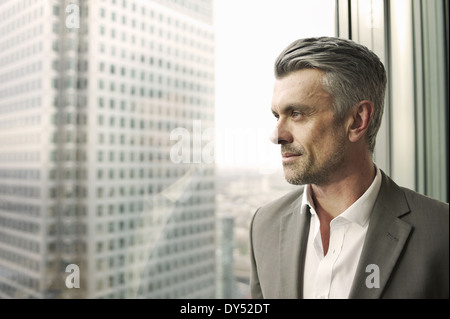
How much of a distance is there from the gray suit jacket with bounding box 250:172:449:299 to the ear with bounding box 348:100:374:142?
7.9 inches

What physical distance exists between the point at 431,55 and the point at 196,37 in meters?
0.92

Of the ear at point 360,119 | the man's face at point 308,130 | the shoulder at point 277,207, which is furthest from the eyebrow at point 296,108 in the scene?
the shoulder at point 277,207

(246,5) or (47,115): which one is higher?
(246,5)

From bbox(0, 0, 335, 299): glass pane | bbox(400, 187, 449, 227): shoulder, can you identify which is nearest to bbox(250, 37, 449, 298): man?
bbox(400, 187, 449, 227): shoulder

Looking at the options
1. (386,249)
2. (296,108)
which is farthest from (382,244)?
(296,108)

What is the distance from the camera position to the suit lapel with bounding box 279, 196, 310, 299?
120cm

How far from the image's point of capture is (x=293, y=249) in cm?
123

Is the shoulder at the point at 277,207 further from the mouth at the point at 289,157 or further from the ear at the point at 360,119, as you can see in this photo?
the ear at the point at 360,119

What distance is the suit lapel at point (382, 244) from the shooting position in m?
1.10

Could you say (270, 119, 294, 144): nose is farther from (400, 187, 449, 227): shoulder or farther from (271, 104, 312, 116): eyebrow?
(400, 187, 449, 227): shoulder

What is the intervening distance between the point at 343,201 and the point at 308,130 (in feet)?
0.96

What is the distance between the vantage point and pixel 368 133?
1.21 metres
